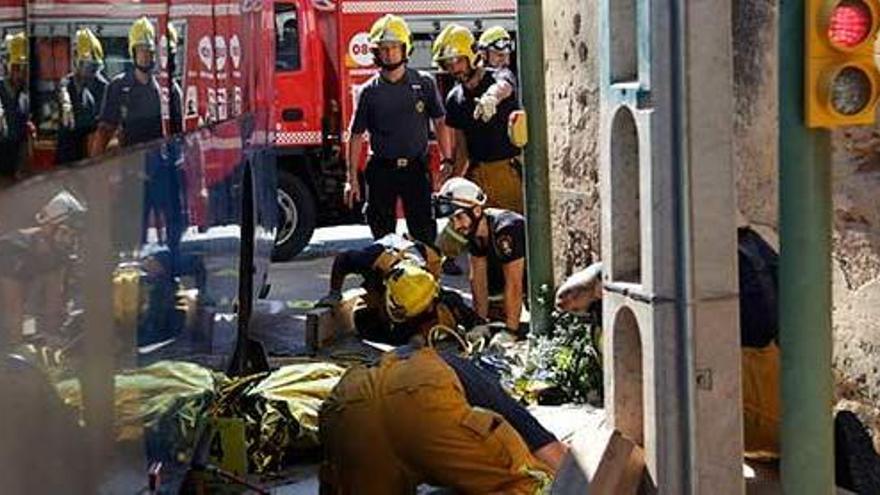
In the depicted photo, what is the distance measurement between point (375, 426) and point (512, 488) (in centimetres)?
47

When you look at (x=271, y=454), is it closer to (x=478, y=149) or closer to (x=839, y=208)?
(x=839, y=208)

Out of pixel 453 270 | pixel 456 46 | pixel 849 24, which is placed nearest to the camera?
pixel 849 24

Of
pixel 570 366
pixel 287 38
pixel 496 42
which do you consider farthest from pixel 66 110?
pixel 287 38

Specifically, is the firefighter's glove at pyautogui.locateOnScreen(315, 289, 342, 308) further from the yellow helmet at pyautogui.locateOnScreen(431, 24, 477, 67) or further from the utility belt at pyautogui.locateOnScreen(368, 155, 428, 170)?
the yellow helmet at pyautogui.locateOnScreen(431, 24, 477, 67)

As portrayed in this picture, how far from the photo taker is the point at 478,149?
34.5 feet

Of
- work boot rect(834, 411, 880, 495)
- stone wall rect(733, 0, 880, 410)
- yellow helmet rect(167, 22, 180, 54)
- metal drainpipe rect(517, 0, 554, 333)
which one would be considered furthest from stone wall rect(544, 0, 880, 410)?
metal drainpipe rect(517, 0, 554, 333)

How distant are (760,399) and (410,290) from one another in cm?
316

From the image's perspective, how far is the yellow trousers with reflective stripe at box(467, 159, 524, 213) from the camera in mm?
10477

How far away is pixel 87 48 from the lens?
3.18m

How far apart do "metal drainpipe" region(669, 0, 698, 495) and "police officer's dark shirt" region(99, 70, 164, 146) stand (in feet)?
4.30

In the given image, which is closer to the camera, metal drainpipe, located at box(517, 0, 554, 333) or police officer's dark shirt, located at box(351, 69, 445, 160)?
metal drainpipe, located at box(517, 0, 554, 333)

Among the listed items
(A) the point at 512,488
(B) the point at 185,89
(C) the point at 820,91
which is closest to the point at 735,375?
(C) the point at 820,91

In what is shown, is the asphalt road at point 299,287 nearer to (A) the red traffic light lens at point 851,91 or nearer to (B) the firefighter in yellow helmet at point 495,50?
(B) the firefighter in yellow helmet at point 495,50

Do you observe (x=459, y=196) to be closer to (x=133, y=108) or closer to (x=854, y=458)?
(x=854, y=458)
